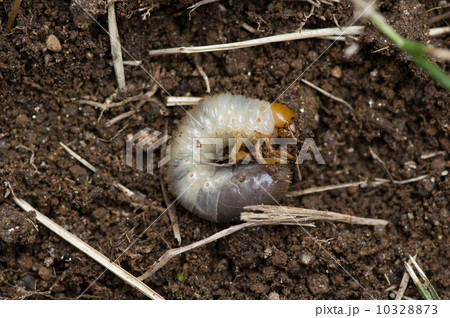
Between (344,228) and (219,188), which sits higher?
(219,188)

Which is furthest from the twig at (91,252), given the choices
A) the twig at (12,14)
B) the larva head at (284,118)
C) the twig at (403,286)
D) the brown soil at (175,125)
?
the twig at (403,286)

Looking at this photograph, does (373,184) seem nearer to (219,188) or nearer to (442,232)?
(442,232)

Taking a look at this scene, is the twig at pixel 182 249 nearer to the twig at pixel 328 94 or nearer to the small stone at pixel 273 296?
the small stone at pixel 273 296

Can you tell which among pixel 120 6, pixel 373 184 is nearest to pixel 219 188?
pixel 373 184

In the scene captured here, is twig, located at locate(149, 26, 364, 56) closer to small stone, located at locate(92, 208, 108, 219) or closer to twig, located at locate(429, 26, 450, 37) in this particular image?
twig, located at locate(429, 26, 450, 37)

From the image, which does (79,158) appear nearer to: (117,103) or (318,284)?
(117,103)

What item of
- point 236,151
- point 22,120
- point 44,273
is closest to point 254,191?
point 236,151

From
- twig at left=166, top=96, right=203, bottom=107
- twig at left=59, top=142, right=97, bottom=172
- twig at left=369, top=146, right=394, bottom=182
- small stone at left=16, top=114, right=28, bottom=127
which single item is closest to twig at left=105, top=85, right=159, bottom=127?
twig at left=166, top=96, right=203, bottom=107

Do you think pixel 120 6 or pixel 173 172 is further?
pixel 173 172
